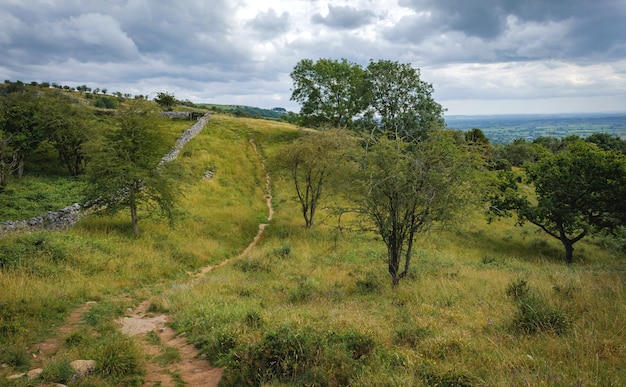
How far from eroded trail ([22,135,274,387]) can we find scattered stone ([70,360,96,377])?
98 cm

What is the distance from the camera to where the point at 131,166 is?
1764cm

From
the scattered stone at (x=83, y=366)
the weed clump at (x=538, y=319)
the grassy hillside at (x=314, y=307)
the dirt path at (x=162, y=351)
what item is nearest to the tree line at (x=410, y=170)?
the grassy hillside at (x=314, y=307)

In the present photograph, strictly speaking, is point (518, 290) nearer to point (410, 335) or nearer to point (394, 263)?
point (394, 263)

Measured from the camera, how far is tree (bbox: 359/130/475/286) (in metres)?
11.5

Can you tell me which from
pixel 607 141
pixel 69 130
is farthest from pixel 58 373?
pixel 607 141

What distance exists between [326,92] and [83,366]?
1800 inches

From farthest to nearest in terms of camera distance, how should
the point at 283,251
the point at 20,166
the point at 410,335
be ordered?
1. the point at 20,166
2. the point at 283,251
3. the point at 410,335

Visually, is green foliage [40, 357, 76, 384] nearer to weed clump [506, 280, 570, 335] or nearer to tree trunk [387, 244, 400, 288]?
weed clump [506, 280, 570, 335]

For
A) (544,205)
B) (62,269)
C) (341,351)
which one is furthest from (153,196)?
(544,205)

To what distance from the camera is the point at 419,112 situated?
137 feet

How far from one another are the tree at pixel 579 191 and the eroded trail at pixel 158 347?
21.9 m

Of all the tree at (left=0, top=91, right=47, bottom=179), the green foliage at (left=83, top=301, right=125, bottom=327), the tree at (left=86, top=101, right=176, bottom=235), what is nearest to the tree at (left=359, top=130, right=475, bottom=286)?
the green foliage at (left=83, top=301, right=125, bottom=327)

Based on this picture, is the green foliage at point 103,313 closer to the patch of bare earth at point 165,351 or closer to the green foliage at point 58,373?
the patch of bare earth at point 165,351

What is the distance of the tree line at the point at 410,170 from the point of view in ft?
38.6
